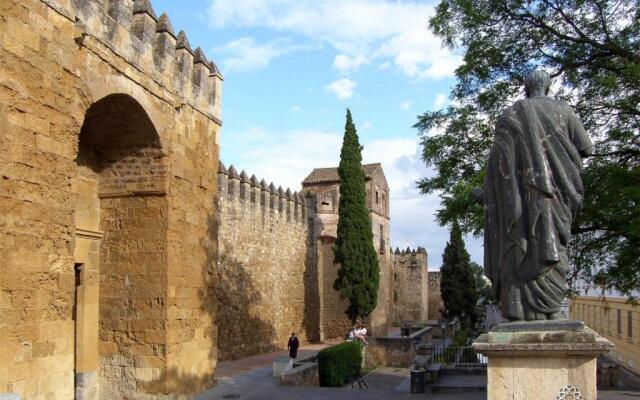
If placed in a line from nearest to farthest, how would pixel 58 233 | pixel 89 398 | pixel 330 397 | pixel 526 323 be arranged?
pixel 526 323 → pixel 58 233 → pixel 89 398 → pixel 330 397

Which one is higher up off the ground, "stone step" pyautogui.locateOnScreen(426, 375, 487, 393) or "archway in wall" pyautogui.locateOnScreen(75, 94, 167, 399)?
"archway in wall" pyautogui.locateOnScreen(75, 94, 167, 399)

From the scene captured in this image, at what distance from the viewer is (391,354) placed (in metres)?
21.3

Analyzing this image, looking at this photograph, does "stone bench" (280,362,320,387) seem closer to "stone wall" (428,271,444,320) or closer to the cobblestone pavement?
the cobblestone pavement

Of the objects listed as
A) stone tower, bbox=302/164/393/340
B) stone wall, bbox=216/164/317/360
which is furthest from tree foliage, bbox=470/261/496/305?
stone wall, bbox=216/164/317/360

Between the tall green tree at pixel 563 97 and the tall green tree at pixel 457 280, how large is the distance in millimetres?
23046

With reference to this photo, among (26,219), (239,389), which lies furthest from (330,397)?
(26,219)

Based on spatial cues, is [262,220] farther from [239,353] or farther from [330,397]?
[330,397]

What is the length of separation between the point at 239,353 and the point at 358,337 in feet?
13.8

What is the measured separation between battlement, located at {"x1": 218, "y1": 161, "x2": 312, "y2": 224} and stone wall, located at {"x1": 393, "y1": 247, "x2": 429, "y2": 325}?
14.6 meters

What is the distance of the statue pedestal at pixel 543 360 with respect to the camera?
3.83m

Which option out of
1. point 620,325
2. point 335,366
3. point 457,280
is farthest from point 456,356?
point 457,280

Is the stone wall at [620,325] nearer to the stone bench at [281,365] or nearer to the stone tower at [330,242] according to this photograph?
the stone bench at [281,365]

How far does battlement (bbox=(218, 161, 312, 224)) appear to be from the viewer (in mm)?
20391

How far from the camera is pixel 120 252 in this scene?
10.2 metres
